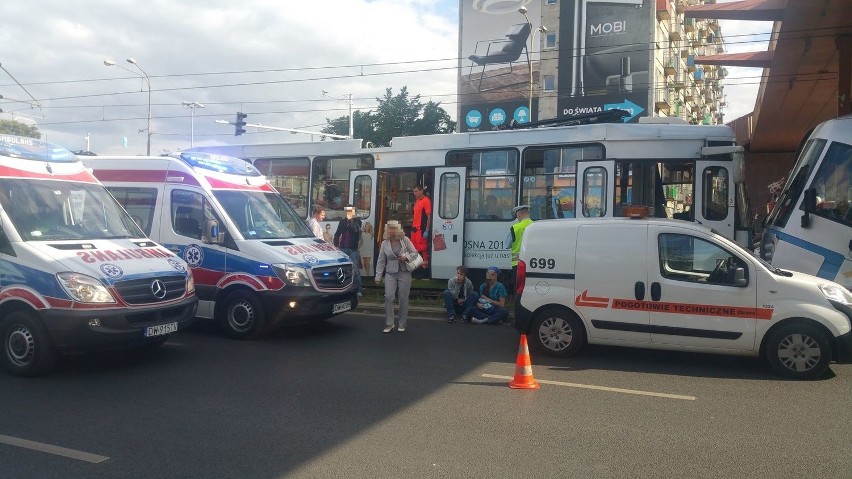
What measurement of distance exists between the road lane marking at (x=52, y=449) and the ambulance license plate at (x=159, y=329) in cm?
230

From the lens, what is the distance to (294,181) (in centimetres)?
1650

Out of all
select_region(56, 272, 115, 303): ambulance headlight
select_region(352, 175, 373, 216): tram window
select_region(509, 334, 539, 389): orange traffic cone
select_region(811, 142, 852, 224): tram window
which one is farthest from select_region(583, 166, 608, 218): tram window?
select_region(56, 272, 115, 303): ambulance headlight

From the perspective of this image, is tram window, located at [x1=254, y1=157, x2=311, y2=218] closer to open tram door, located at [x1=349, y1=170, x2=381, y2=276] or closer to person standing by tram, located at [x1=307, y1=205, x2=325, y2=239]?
open tram door, located at [x1=349, y1=170, x2=381, y2=276]

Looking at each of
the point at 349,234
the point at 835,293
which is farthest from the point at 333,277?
the point at 835,293

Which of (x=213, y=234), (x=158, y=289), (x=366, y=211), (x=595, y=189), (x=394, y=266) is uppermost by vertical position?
(x=595, y=189)

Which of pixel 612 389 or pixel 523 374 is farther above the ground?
pixel 523 374

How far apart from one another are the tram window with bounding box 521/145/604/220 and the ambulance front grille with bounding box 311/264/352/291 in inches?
186

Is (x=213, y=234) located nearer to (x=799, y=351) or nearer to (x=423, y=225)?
(x=423, y=225)

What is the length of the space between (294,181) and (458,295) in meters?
6.21

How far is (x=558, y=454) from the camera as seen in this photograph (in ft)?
17.4

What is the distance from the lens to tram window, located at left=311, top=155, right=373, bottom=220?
15.9m

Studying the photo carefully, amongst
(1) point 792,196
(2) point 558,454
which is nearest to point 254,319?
(2) point 558,454

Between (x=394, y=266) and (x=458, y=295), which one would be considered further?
(x=458, y=295)

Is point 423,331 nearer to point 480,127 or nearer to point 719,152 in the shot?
point 719,152
